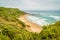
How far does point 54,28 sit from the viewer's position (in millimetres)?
14211

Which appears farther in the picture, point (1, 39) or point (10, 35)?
point (10, 35)

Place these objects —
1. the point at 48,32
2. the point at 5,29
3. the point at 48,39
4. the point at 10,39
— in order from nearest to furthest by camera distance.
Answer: the point at 48,39, the point at 48,32, the point at 10,39, the point at 5,29

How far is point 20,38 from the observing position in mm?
13305

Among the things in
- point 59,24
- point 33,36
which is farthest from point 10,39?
point 59,24

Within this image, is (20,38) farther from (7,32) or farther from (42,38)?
(7,32)

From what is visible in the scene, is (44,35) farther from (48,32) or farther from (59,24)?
(59,24)

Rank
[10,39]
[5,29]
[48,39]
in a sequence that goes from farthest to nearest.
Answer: [5,29], [10,39], [48,39]

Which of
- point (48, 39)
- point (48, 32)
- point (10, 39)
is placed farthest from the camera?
point (10, 39)

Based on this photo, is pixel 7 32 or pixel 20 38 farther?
pixel 7 32

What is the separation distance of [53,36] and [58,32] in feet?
2.17

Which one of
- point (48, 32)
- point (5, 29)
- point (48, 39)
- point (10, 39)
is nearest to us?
point (48, 39)

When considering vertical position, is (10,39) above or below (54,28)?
below

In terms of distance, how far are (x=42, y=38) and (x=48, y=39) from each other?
0.66 m

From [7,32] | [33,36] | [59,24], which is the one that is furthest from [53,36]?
[7,32]
